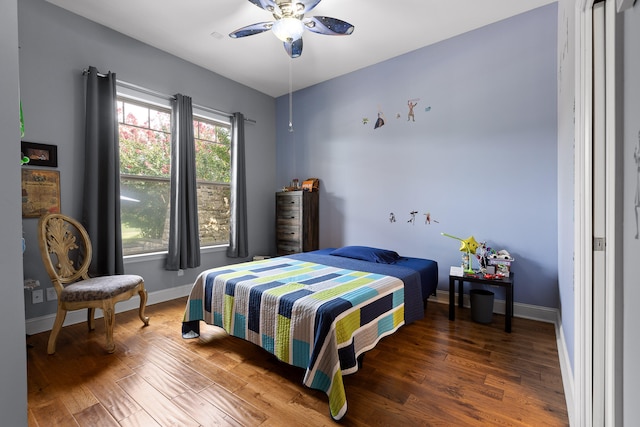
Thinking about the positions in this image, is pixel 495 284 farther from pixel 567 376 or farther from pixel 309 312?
pixel 309 312

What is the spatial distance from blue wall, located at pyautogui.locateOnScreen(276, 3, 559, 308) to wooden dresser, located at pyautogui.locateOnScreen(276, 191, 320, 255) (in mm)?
176

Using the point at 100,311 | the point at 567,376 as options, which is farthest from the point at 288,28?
the point at 100,311

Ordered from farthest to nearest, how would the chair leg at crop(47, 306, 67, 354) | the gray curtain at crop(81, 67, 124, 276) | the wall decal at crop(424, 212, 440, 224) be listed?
the wall decal at crop(424, 212, 440, 224) → the gray curtain at crop(81, 67, 124, 276) → the chair leg at crop(47, 306, 67, 354)

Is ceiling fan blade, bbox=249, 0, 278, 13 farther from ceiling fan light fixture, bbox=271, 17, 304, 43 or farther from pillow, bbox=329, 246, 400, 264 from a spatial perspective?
pillow, bbox=329, 246, 400, 264

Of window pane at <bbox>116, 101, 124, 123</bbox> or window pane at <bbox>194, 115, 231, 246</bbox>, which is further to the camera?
window pane at <bbox>194, 115, 231, 246</bbox>

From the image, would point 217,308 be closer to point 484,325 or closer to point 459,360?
point 459,360

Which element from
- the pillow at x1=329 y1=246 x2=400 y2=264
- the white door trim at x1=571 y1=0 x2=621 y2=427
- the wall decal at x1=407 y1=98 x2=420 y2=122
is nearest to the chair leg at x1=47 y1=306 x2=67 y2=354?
the pillow at x1=329 y1=246 x2=400 y2=264

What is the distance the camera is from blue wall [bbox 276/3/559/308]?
2773 millimetres

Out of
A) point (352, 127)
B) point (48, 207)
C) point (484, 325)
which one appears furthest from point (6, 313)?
point (352, 127)

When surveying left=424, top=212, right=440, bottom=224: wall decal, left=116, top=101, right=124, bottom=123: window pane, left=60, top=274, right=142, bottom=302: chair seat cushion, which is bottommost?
left=60, top=274, right=142, bottom=302: chair seat cushion

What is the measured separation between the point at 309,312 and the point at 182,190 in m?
2.56

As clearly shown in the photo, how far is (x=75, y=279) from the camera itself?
2.59 meters

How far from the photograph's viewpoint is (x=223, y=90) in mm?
4141

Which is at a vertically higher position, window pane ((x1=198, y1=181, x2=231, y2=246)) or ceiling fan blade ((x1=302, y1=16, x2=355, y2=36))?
ceiling fan blade ((x1=302, y1=16, x2=355, y2=36))
